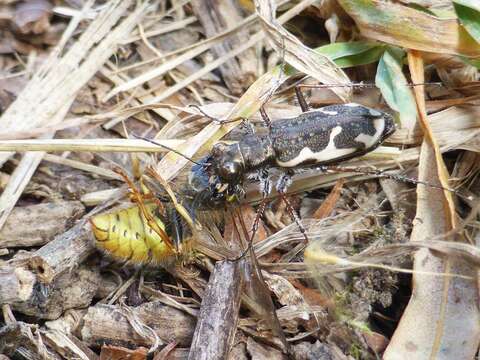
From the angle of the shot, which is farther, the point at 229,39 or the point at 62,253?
the point at 229,39

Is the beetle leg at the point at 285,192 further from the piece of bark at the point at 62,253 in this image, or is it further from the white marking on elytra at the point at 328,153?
the piece of bark at the point at 62,253

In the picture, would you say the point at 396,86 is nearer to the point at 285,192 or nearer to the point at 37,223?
the point at 285,192

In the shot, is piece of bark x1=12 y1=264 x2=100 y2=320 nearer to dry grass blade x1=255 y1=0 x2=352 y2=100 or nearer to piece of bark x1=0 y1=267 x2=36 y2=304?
piece of bark x1=0 y1=267 x2=36 y2=304

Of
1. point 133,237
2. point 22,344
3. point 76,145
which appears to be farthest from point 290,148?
point 22,344

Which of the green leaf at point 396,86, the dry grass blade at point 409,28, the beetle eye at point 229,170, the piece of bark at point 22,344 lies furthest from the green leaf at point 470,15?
the piece of bark at point 22,344

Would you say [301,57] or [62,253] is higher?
[301,57]

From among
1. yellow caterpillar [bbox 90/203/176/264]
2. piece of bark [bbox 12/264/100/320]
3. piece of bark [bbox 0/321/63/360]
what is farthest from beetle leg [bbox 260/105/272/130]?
piece of bark [bbox 0/321/63/360]
